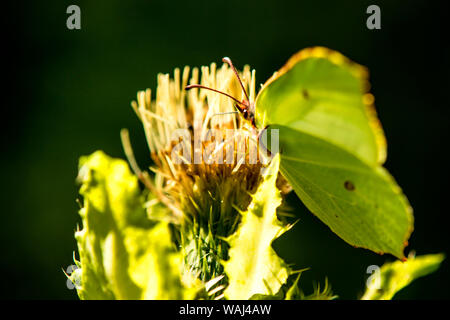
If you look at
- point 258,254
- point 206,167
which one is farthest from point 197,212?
point 258,254

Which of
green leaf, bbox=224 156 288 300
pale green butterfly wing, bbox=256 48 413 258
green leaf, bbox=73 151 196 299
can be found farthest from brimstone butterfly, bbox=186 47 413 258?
green leaf, bbox=73 151 196 299

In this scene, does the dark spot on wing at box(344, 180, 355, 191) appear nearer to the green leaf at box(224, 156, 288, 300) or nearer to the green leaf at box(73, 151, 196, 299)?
the green leaf at box(224, 156, 288, 300)

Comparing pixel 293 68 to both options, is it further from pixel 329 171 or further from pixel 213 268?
pixel 213 268

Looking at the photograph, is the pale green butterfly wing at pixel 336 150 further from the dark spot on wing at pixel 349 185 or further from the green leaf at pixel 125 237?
the green leaf at pixel 125 237

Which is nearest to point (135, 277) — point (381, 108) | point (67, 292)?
point (67, 292)

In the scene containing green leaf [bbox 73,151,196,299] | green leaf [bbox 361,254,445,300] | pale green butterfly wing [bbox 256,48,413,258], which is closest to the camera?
green leaf [bbox 73,151,196,299]

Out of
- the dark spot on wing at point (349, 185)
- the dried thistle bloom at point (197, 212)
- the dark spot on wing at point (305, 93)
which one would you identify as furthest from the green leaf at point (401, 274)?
the dark spot on wing at point (305, 93)

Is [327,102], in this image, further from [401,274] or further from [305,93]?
[401,274]
